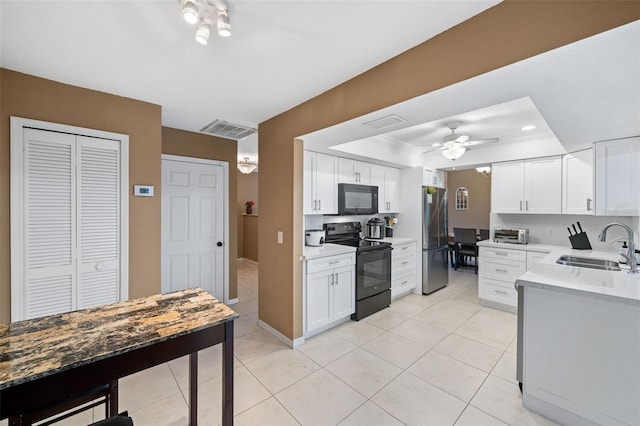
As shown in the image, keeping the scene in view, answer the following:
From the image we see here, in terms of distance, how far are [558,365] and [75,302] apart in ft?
12.2

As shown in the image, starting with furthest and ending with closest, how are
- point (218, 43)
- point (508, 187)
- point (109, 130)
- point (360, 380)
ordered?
point (508, 187), point (109, 130), point (360, 380), point (218, 43)

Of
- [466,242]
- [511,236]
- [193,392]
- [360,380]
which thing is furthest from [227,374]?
[466,242]

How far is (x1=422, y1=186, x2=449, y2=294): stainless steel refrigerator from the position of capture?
4363 mm

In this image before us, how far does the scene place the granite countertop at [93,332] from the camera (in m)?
0.98

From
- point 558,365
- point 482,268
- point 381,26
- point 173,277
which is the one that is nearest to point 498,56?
point 381,26

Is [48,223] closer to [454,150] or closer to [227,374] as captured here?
[227,374]

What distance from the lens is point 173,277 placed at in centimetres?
348

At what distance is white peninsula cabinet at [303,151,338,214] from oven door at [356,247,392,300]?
767 millimetres

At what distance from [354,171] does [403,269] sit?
5.73ft

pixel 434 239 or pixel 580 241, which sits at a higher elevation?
pixel 580 241

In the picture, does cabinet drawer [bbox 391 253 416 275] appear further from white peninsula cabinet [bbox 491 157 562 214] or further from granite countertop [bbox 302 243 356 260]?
white peninsula cabinet [bbox 491 157 562 214]

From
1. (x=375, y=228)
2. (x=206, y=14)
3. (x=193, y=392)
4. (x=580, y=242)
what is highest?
(x=206, y=14)

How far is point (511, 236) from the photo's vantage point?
389cm

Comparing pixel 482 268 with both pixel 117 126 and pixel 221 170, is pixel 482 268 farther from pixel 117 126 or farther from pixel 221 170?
pixel 117 126
